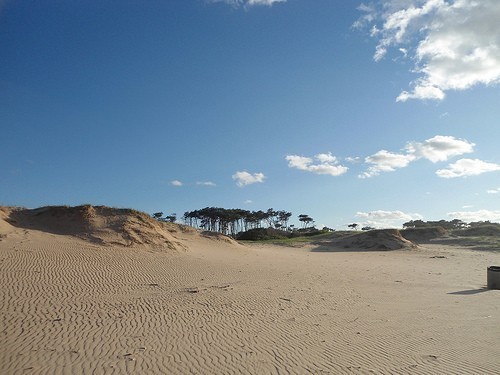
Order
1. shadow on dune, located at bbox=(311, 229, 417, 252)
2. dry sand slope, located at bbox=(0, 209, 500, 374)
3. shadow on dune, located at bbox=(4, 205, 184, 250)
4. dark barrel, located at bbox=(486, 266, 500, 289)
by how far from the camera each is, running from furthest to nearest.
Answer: shadow on dune, located at bbox=(311, 229, 417, 252) → shadow on dune, located at bbox=(4, 205, 184, 250) → dark barrel, located at bbox=(486, 266, 500, 289) → dry sand slope, located at bbox=(0, 209, 500, 374)

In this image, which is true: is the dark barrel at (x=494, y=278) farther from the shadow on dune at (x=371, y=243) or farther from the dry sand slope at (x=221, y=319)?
the shadow on dune at (x=371, y=243)

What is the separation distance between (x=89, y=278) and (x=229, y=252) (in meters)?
15.2

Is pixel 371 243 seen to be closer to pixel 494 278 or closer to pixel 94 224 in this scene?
pixel 494 278

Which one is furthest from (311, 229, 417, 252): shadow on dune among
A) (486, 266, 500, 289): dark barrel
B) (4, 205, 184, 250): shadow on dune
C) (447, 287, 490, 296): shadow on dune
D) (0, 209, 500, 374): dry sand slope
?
(447, 287, 490, 296): shadow on dune

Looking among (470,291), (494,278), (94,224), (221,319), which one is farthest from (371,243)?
(221,319)

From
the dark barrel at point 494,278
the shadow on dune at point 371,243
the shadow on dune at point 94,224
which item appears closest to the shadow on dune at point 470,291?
the dark barrel at point 494,278

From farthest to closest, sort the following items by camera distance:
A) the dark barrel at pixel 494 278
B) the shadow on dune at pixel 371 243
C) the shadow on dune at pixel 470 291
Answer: the shadow on dune at pixel 371 243
the dark barrel at pixel 494 278
the shadow on dune at pixel 470 291

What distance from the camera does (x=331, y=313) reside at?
10289 millimetres

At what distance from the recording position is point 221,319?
9.29 metres

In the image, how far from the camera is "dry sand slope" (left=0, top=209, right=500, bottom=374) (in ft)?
21.2

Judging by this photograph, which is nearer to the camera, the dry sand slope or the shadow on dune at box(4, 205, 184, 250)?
the dry sand slope

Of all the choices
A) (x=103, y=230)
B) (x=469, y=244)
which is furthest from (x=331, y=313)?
(x=469, y=244)

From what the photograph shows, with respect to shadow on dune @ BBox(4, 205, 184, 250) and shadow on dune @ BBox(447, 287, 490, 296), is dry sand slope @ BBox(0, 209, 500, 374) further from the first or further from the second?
shadow on dune @ BBox(4, 205, 184, 250)

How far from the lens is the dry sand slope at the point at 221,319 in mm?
6449
